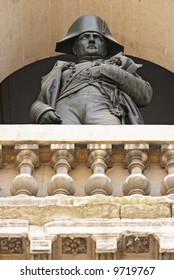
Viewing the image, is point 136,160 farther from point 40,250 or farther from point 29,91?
point 29,91

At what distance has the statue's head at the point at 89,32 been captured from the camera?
14.6 m

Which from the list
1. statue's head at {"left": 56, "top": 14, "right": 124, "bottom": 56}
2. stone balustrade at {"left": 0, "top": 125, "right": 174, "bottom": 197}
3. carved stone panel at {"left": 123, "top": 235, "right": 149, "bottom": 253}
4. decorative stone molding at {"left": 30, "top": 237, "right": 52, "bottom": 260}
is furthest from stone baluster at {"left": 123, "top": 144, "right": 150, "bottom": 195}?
statue's head at {"left": 56, "top": 14, "right": 124, "bottom": 56}

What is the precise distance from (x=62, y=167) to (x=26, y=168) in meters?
0.30

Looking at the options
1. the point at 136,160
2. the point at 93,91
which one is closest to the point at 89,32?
the point at 93,91

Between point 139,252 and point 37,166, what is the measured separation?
1.74 metres

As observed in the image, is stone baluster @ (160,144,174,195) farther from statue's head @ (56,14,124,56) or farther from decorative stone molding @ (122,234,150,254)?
statue's head @ (56,14,124,56)

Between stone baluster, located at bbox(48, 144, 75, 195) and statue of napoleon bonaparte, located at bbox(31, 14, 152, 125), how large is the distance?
0.82m

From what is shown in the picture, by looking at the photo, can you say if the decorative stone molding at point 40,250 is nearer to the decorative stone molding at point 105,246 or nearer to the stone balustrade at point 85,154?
the decorative stone molding at point 105,246
